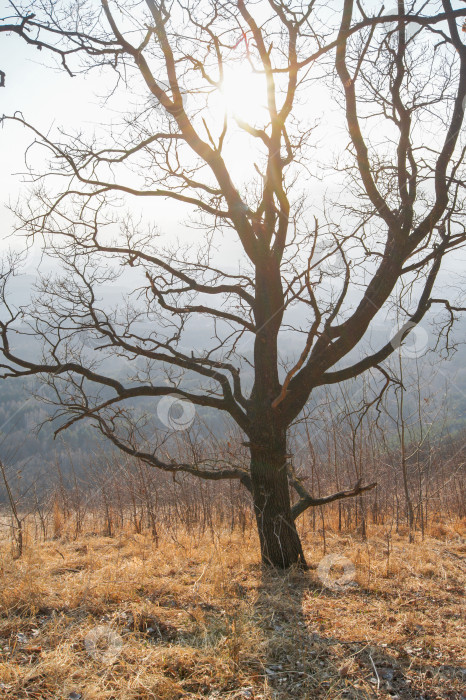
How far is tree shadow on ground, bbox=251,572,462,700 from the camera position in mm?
2723

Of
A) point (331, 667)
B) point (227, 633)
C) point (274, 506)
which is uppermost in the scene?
point (274, 506)

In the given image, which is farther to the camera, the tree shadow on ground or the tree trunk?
the tree trunk

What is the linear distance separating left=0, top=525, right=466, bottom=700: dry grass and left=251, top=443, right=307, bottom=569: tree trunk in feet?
0.73

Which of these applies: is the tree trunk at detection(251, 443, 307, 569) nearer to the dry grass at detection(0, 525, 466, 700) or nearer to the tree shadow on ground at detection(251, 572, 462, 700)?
the dry grass at detection(0, 525, 466, 700)

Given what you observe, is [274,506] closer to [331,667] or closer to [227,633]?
[227,633]

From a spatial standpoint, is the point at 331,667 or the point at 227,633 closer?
the point at 331,667

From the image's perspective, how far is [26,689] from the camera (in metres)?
2.57

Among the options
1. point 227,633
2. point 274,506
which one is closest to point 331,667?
A: point 227,633

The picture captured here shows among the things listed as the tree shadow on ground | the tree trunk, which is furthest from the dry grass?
the tree trunk

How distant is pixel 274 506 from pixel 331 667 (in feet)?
7.17

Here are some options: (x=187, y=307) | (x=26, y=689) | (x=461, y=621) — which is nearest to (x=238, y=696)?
(x=26, y=689)

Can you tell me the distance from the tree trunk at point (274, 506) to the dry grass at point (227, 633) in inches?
8.8

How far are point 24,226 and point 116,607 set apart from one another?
376cm

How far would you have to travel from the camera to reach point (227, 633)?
10.7ft
